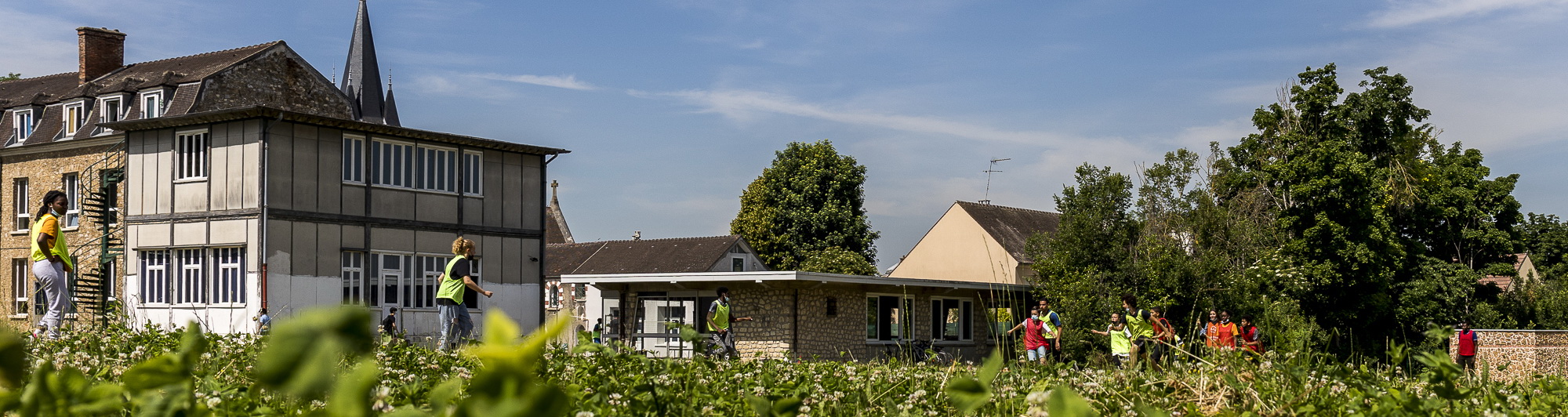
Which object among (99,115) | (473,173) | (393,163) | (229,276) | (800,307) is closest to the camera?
(229,276)

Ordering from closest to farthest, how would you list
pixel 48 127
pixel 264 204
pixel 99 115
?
pixel 264 204 → pixel 99 115 → pixel 48 127

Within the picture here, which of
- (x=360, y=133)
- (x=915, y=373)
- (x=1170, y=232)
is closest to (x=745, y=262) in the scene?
(x=1170, y=232)

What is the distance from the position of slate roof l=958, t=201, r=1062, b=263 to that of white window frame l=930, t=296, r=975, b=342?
293 inches

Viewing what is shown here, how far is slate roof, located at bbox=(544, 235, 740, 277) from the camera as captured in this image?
4941 centimetres

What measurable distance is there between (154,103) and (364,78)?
956cm

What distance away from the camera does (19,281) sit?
35875mm

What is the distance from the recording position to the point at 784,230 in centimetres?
5462

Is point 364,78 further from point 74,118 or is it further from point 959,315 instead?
point 959,315

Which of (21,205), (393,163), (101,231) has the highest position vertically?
(393,163)

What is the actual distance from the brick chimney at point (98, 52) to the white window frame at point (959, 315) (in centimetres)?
2607

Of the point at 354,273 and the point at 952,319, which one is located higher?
the point at 354,273

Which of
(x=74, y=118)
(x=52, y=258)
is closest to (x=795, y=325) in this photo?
(x=74, y=118)

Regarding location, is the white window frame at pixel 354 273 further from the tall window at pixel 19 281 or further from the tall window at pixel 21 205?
the tall window at pixel 21 205

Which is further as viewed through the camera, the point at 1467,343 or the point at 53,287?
the point at 1467,343
